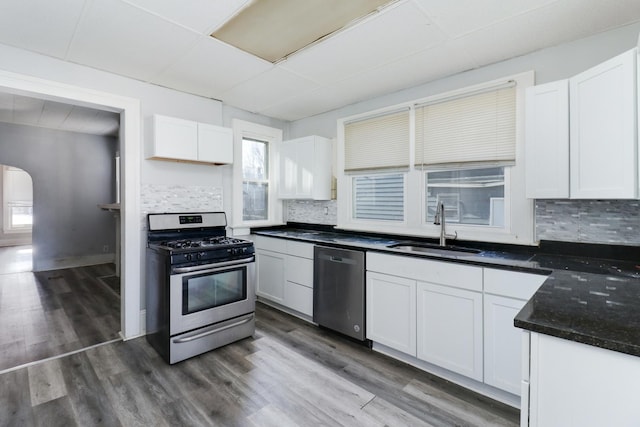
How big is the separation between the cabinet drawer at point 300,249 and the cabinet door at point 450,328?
1168 mm

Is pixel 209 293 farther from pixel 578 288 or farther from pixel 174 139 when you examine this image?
pixel 578 288

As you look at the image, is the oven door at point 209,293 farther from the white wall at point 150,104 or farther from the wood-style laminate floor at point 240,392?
the white wall at point 150,104

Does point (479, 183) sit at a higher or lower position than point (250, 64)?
lower

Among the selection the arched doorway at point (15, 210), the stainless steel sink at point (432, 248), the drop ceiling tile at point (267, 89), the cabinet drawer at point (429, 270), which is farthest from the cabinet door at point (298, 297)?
the arched doorway at point (15, 210)

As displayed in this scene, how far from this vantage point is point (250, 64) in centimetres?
256

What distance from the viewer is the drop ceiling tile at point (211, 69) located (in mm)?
2334

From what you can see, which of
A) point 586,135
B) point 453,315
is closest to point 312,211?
point 453,315

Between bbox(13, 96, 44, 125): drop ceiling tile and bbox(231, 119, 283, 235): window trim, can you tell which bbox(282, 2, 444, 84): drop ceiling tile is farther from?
bbox(13, 96, 44, 125): drop ceiling tile

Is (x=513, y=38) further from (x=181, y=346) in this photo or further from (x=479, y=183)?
(x=181, y=346)

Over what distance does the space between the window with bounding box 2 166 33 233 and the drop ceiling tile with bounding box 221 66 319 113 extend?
24.1ft

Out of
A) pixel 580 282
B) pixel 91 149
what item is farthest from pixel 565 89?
pixel 91 149

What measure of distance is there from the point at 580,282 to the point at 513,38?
5.51ft

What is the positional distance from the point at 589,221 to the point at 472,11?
1.56 metres

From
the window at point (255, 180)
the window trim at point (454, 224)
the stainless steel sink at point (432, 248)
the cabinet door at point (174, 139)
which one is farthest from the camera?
the window at point (255, 180)
